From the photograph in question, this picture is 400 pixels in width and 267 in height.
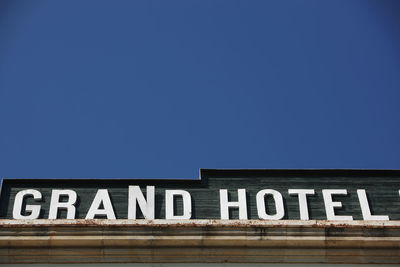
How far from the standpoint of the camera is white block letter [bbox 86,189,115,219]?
15789mm

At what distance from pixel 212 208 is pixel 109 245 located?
2866 millimetres

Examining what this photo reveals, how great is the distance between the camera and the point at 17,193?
16250mm

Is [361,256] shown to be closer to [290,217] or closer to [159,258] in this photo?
[290,217]

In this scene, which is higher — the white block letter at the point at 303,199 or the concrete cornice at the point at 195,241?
the white block letter at the point at 303,199

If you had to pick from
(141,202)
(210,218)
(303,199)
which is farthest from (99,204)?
(303,199)

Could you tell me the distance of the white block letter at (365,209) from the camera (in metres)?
16.1

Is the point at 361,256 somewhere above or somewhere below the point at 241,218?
below

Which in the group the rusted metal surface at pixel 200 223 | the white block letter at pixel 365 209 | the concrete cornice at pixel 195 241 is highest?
the white block letter at pixel 365 209

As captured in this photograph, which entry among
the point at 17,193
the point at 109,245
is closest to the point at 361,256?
the point at 109,245

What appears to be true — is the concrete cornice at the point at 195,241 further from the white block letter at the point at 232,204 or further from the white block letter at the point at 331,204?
the white block letter at the point at 331,204

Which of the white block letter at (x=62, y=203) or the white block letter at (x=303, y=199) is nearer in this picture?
the white block letter at (x=62, y=203)

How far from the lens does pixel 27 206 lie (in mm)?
16031

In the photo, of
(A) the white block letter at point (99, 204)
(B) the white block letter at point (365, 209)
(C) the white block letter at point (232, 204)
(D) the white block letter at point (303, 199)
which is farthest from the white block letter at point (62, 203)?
(B) the white block letter at point (365, 209)

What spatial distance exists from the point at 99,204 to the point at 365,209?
242 inches
